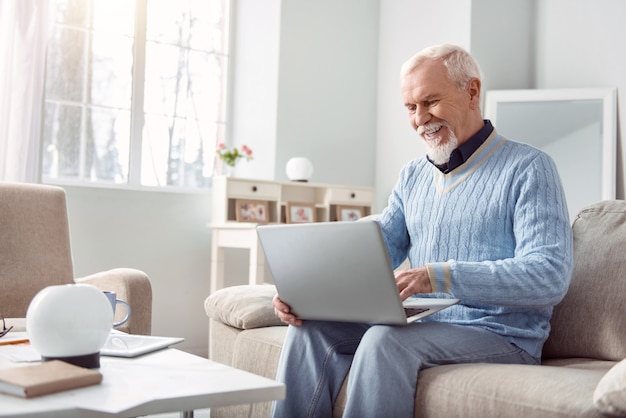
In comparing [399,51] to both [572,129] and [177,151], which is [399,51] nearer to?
[572,129]

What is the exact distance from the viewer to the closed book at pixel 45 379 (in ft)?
3.75

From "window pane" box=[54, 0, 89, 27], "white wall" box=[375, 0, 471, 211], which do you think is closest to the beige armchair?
"window pane" box=[54, 0, 89, 27]

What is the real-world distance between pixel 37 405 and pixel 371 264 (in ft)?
2.22

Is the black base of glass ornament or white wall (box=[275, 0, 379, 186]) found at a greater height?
white wall (box=[275, 0, 379, 186])

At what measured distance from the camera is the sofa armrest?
257cm

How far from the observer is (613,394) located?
125 cm

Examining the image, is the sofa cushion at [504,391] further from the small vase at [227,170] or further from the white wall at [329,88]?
the small vase at [227,170]

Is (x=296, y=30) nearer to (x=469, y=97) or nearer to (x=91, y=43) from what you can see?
(x=91, y=43)

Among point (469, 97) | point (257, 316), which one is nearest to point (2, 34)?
point (257, 316)

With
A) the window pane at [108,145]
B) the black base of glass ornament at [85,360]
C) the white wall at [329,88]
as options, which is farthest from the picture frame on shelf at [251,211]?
the black base of glass ornament at [85,360]

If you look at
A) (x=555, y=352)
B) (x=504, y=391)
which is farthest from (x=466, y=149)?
(x=504, y=391)

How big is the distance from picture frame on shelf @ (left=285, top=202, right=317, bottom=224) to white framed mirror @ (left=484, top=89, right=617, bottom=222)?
43.9 inches

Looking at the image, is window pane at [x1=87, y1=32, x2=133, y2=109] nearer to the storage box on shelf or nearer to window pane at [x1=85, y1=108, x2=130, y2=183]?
window pane at [x1=85, y1=108, x2=130, y2=183]

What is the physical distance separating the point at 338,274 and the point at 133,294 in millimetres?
1197
